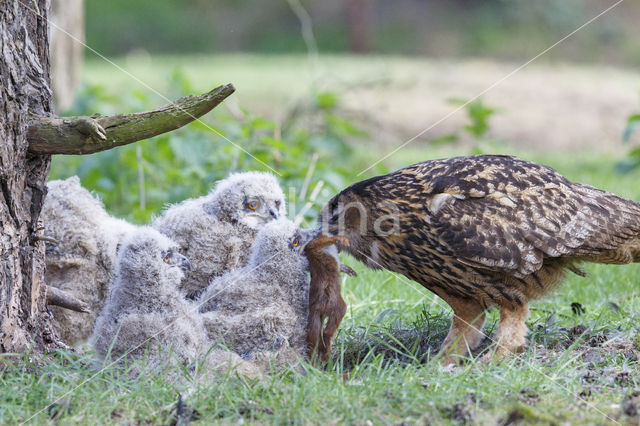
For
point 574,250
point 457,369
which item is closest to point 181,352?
point 457,369

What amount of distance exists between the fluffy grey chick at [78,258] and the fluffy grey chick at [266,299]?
0.66m

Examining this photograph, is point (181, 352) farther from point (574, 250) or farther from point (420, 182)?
point (574, 250)

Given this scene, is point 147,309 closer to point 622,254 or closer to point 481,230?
point 481,230

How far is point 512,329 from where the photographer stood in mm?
4023

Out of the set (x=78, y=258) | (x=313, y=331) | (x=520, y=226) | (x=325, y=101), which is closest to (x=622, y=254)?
(x=520, y=226)

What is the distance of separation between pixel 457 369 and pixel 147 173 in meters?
4.48

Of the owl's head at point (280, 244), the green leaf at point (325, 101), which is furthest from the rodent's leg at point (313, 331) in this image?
the green leaf at point (325, 101)

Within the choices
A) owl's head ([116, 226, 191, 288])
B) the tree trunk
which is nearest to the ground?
the tree trunk

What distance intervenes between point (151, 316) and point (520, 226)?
1932 mm

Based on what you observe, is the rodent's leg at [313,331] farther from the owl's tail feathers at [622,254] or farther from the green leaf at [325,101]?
the green leaf at [325,101]

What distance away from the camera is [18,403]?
3.14 m

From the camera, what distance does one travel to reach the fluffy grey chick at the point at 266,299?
3793mm

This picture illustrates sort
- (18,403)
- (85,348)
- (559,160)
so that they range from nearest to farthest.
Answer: (18,403)
(85,348)
(559,160)

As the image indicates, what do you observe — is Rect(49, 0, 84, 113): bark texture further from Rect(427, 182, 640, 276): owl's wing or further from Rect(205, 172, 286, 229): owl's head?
Rect(427, 182, 640, 276): owl's wing
